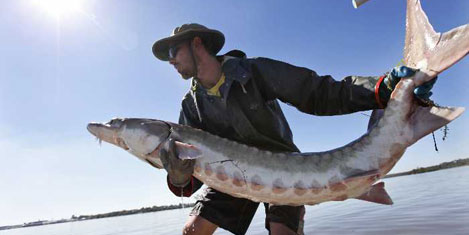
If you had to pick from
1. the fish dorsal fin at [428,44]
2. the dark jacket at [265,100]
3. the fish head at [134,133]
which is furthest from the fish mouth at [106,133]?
the fish dorsal fin at [428,44]

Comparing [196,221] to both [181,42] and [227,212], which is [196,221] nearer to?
[227,212]

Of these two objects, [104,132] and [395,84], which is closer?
[395,84]

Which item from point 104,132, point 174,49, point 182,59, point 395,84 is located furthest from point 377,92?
point 104,132

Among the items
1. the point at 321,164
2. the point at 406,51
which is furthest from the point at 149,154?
the point at 406,51

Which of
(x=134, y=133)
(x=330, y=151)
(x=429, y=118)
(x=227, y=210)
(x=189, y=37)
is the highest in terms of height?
(x=189, y=37)

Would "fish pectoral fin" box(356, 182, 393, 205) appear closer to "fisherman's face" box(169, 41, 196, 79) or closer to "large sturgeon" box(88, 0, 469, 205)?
"large sturgeon" box(88, 0, 469, 205)

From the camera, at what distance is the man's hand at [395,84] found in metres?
2.90

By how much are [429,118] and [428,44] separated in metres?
0.57

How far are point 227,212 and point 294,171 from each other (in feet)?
4.49

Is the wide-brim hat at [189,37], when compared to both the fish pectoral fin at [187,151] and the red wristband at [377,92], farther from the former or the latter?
the red wristband at [377,92]

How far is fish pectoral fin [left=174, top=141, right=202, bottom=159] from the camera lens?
11.4ft

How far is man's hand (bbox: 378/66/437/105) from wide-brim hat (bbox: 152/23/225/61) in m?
1.97

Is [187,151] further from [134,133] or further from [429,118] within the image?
[429,118]

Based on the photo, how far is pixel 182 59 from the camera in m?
4.18
